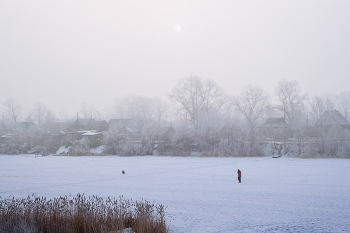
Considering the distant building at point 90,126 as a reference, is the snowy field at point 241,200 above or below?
below

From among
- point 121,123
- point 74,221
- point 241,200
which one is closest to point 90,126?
point 121,123

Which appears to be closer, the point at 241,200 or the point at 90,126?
the point at 241,200

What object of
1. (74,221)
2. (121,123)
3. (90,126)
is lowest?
(74,221)

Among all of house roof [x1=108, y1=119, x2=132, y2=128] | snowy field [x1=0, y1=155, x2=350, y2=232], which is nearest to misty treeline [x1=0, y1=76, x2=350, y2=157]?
house roof [x1=108, y1=119, x2=132, y2=128]

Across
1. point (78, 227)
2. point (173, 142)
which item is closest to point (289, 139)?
point (173, 142)

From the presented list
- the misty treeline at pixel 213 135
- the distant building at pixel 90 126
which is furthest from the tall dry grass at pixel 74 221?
the distant building at pixel 90 126

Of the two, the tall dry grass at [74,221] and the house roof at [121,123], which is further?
the house roof at [121,123]

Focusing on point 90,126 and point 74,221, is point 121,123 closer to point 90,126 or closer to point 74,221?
point 90,126

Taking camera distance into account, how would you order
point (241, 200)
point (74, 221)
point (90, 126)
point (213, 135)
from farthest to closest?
point (90, 126) < point (213, 135) < point (241, 200) < point (74, 221)

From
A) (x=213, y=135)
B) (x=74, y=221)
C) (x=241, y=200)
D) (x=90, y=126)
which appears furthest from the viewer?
(x=90, y=126)

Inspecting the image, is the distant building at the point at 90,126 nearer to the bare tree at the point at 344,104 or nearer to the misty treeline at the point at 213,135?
the misty treeline at the point at 213,135

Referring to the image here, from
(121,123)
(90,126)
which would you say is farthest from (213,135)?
(90,126)

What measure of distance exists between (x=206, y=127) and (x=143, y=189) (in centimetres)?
2848

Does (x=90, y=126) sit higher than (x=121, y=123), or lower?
higher
